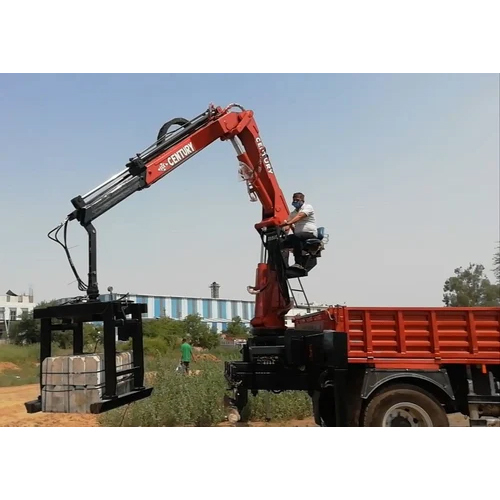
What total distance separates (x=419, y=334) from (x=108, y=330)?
3.90 m

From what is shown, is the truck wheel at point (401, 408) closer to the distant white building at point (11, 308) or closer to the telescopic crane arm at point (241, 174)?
the telescopic crane arm at point (241, 174)

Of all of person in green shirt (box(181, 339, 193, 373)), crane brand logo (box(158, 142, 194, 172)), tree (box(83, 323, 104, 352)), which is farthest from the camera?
person in green shirt (box(181, 339, 193, 373))

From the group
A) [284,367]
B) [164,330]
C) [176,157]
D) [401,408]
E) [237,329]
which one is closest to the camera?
[401,408]

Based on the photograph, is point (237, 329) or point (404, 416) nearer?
point (404, 416)

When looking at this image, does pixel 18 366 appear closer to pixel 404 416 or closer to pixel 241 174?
pixel 241 174

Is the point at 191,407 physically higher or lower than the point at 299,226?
lower

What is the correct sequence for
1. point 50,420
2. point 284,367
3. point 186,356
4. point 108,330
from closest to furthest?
point 108,330
point 284,367
point 50,420
point 186,356

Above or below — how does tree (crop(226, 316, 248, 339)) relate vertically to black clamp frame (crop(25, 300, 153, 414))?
below

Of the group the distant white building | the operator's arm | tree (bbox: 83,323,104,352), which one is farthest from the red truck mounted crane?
the distant white building

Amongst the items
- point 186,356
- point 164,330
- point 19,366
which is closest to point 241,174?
point 186,356

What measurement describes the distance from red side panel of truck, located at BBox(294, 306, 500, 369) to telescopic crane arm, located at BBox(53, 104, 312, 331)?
1.48 meters

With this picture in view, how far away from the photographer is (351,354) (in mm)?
6258

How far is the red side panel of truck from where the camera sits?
6238mm

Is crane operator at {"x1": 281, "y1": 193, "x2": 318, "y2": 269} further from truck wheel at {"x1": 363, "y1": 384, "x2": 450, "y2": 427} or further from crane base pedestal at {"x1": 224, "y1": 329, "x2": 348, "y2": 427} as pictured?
truck wheel at {"x1": 363, "y1": 384, "x2": 450, "y2": 427}
